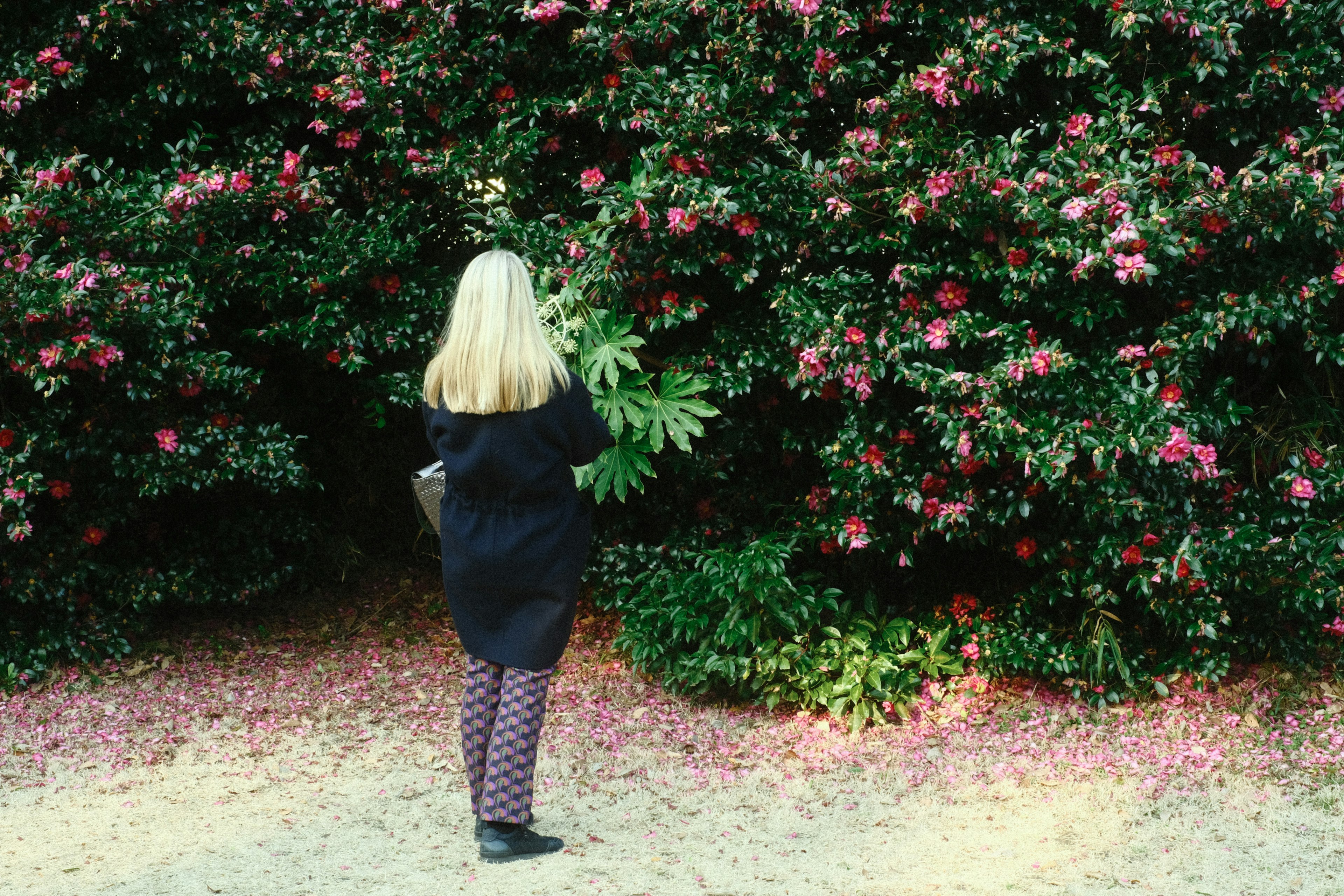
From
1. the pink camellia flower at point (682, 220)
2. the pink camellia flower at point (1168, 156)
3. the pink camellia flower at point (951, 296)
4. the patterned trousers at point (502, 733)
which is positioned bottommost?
the patterned trousers at point (502, 733)

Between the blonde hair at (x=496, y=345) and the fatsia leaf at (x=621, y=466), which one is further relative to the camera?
the fatsia leaf at (x=621, y=466)

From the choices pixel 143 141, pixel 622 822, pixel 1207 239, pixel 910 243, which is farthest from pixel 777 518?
pixel 143 141

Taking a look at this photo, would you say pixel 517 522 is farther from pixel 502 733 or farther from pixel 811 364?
pixel 811 364

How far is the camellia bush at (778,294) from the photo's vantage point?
4.28 m

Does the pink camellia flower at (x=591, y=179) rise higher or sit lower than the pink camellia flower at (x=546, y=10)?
lower

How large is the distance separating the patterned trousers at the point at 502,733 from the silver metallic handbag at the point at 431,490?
0.50m

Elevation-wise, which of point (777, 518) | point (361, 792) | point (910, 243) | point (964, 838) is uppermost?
point (910, 243)

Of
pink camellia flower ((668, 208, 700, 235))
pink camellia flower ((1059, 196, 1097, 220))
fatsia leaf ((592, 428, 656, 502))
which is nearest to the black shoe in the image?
fatsia leaf ((592, 428, 656, 502))

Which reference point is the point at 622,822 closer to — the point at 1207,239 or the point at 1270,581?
the point at 1270,581

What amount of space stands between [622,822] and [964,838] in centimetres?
115

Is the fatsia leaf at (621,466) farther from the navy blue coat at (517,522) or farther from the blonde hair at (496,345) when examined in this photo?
the blonde hair at (496,345)

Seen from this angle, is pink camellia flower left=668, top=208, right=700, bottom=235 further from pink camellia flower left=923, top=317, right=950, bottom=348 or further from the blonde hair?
the blonde hair

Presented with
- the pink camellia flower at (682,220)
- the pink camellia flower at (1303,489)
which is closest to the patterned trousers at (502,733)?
the pink camellia flower at (682,220)

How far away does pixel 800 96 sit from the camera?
Result: 466 cm
